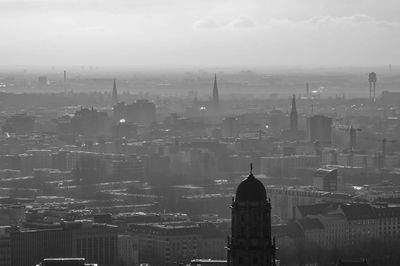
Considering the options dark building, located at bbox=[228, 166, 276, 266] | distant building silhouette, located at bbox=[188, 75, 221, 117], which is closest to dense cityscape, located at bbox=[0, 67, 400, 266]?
dark building, located at bbox=[228, 166, 276, 266]

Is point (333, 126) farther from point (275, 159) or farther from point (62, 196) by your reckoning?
point (62, 196)

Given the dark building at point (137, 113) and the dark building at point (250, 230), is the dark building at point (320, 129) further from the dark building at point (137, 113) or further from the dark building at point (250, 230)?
the dark building at point (250, 230)

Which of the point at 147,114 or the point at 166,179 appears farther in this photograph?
the point at 147,114

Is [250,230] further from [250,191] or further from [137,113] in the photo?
[137,113]

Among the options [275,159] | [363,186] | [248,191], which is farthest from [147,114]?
[248,191]

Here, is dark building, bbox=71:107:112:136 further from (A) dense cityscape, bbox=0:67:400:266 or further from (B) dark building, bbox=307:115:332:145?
(B) dark building, bbox=307:115:332:145
